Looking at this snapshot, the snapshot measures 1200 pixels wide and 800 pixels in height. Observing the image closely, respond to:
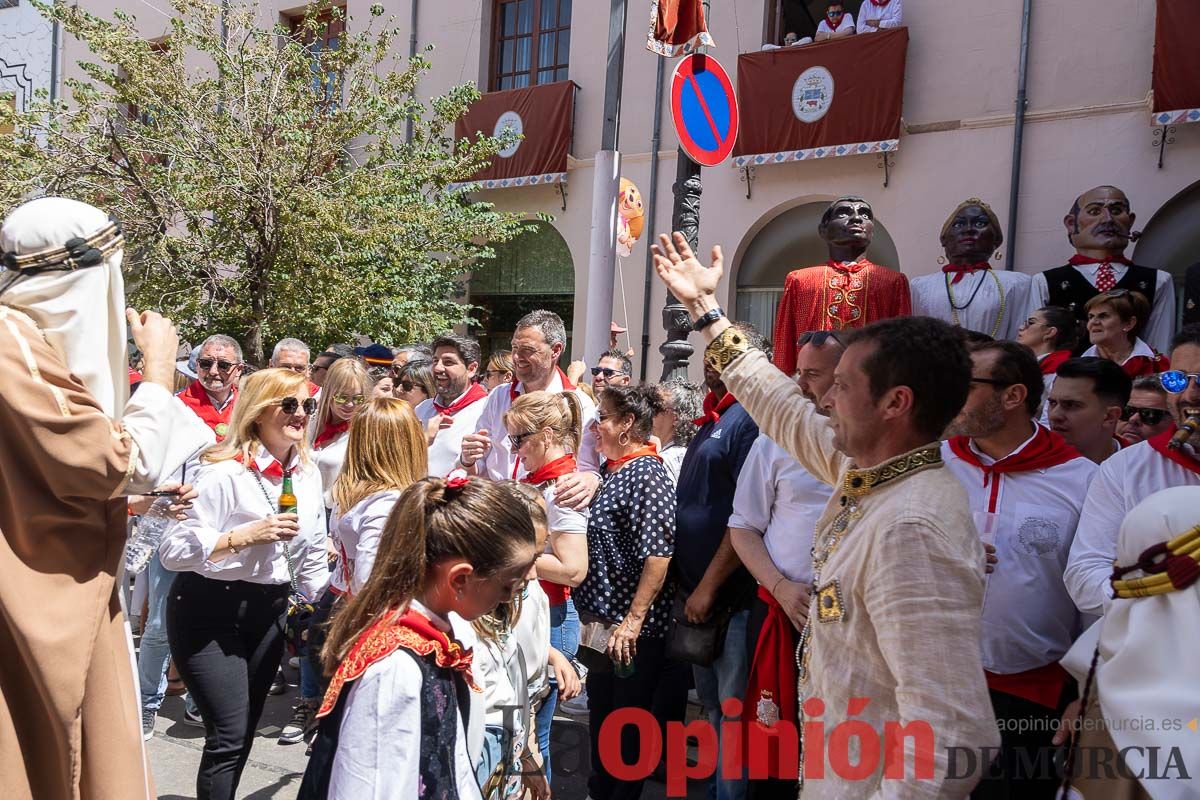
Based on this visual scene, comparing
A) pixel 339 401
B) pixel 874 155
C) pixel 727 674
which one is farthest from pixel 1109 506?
pixel 874 155

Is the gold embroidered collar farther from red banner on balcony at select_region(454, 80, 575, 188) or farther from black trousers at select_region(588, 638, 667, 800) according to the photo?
red banner on balcony at select_region(454, 80, 575, 188)

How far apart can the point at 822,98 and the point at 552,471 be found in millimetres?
8531

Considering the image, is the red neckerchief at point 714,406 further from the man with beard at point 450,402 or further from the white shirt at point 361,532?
the man with beard at point 450,402

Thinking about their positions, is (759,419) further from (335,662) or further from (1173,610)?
(335,662)

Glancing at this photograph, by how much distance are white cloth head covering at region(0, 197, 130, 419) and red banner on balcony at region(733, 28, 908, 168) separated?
9682 millimetres

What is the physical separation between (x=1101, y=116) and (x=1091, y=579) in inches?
337

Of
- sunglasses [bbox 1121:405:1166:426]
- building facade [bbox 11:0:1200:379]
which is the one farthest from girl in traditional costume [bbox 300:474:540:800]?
building facade [bbox 11:0:1200:379]

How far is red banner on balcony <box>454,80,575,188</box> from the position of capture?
12.9 m

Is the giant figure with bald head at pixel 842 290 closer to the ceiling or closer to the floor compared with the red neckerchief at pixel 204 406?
closer to the ceiling

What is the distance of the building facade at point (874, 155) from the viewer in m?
9.41

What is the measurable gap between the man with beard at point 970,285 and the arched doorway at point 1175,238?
16.3ft

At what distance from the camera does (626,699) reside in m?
3.79

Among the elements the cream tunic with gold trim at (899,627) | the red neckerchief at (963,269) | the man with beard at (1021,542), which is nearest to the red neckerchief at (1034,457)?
the man with beard at (1021,542)

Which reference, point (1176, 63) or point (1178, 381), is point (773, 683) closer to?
point (1178, 381)
